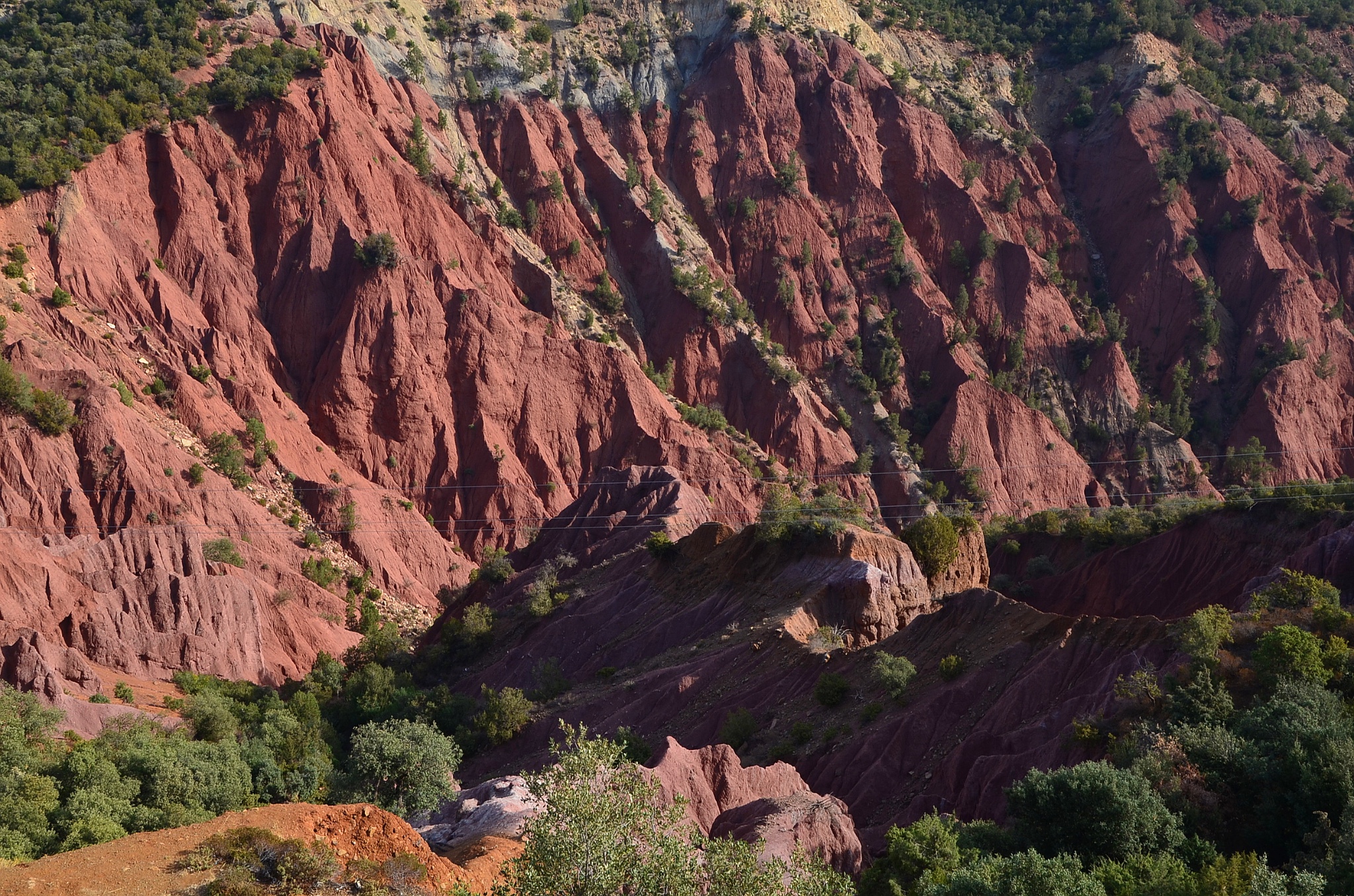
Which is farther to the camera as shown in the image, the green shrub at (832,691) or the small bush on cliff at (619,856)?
the green shrub at (832,691)

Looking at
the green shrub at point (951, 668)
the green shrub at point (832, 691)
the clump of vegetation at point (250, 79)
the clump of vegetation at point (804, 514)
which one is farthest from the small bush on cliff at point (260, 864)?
the clump of vegetation at point (250, 79)

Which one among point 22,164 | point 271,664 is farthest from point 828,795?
point 22,164

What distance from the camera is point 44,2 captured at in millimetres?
74750

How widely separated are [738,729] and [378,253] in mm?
38314

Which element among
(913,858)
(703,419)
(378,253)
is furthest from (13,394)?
(913,858)

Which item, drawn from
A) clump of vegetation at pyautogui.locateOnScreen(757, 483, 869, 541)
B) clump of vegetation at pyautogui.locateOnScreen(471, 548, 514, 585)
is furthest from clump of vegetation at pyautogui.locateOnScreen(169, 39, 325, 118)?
clump of vegetation at pyautogui.locateOnScreen(757, 483, 869, 541)

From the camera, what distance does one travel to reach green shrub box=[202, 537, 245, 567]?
49.2 meters

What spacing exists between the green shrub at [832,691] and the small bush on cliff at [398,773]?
10.6m

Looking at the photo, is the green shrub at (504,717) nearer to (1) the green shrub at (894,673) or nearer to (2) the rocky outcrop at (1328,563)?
(1) the green shrub at (894,673)

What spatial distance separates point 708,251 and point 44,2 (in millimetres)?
40918

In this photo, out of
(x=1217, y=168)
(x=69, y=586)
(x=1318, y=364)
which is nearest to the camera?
(x=69, y=586)

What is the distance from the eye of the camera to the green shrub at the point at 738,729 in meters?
36.9

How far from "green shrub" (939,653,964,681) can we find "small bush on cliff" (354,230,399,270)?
4084 cm

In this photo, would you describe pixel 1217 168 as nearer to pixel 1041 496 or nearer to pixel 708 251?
pixel 1041 496
